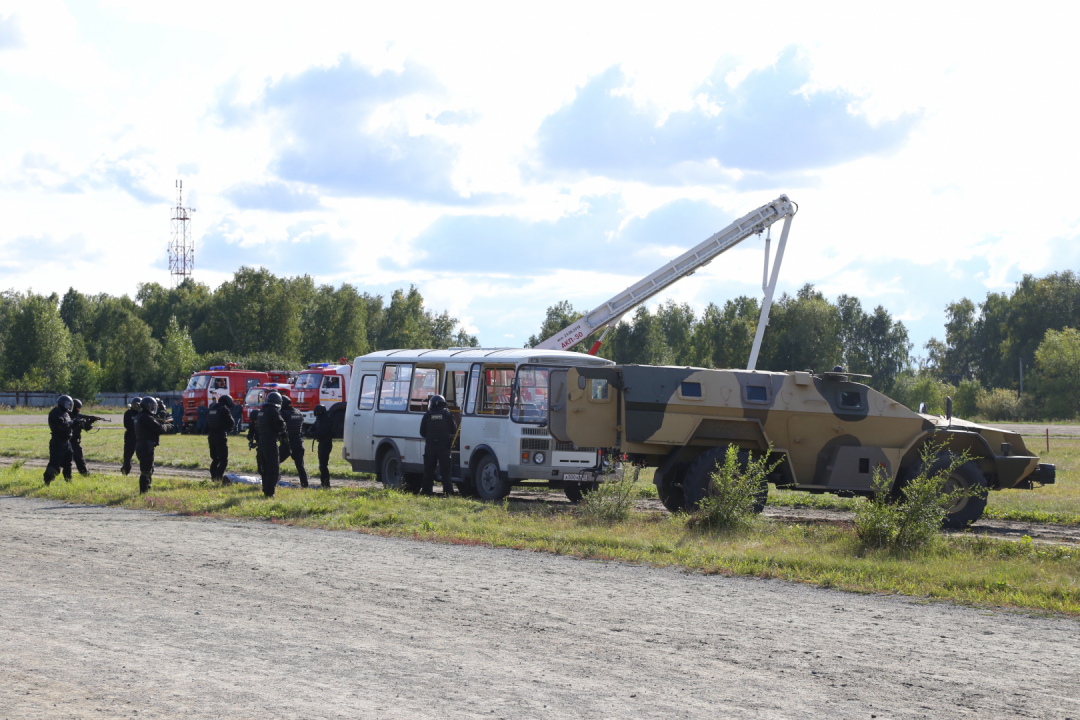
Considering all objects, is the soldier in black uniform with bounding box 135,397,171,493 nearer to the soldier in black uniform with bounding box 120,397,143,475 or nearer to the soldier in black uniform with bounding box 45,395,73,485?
the soldier in black uniform with bounding box 45,395,73,485

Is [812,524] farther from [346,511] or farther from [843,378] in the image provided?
[346,511]

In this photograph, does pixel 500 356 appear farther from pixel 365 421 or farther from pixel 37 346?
pixel 37 346

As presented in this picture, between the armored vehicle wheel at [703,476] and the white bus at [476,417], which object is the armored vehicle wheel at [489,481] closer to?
the white bus at [476,417]

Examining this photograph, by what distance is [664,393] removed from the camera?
1523 centimetres

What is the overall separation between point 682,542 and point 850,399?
4.66 meters

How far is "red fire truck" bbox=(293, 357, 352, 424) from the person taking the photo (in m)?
36.8

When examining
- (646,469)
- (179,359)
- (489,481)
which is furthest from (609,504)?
(179,359)

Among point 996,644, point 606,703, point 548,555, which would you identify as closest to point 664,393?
point 548,555

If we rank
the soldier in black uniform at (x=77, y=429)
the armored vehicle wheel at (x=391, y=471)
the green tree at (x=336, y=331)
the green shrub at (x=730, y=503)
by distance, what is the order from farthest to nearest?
the green tree at (x=336, y=331)
the soldier in black uniform at (x=77, y=429)
the armored vehicle wheel at (x=391, y=471)
the green shrub at (x=730, y=503)

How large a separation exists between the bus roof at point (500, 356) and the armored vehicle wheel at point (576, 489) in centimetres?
200

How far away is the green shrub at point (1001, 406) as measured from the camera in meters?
81.1

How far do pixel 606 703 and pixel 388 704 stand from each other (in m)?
1.27

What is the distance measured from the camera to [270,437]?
56.7 feet

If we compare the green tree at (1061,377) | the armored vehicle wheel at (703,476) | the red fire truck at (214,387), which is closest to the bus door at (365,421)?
the armored vehicle wheel at (703,476)
